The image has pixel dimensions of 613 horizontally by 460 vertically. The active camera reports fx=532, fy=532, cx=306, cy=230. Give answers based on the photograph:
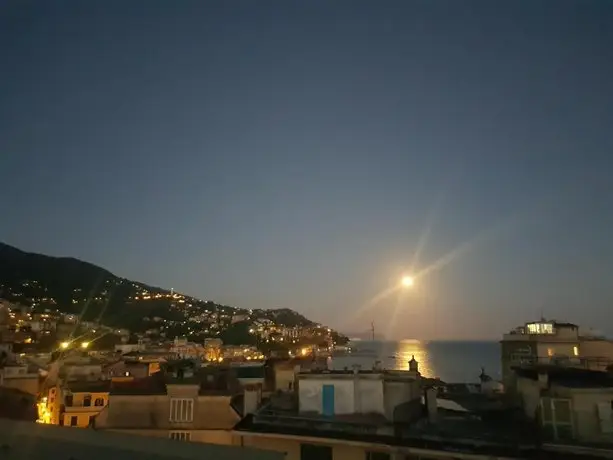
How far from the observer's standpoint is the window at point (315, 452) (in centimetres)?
1577

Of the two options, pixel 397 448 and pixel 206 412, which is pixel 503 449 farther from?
pixel 206 412

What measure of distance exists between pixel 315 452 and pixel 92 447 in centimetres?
689

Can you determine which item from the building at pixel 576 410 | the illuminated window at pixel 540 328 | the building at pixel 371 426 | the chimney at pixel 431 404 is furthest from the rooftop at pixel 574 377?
the illuminated window at pixel 540 328

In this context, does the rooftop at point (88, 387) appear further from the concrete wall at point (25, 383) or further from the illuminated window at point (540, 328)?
the illuminated window at point (540, 328)

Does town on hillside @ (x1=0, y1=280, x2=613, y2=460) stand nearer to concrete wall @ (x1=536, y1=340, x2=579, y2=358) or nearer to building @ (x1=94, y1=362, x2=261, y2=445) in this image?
building @ (x1=94, y1=362, x2=261, y2=445)

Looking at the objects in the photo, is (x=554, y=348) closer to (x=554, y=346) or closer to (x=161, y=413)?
(x=554, y=346)

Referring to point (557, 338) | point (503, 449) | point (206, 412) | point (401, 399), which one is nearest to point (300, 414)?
point (401, 399)

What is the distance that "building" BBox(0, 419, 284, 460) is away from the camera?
1021cm

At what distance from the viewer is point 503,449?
1380 cm

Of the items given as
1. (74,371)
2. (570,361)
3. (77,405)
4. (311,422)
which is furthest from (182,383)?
(74,371)

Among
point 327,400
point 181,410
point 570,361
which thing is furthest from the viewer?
point 181,410

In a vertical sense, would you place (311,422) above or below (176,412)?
above

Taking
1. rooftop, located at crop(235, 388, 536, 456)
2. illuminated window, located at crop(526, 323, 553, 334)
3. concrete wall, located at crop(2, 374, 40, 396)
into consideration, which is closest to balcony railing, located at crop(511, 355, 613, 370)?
illuminated window, located at crop(526, 323, 553, 334)

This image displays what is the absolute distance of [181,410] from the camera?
89.9 ft
